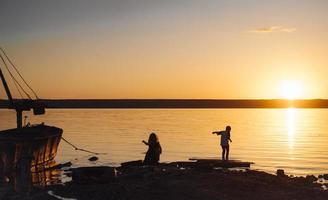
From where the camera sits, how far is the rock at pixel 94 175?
84.3 feet

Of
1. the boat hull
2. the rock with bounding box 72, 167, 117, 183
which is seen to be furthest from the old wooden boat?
the rock with bounding box 72, 167, 117, 183

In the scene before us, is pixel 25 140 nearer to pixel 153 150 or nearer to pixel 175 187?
pixel 153 150

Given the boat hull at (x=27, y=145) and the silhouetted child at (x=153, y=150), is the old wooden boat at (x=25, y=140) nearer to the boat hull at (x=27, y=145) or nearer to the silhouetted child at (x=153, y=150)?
the boat hull at (x=27, y=145)

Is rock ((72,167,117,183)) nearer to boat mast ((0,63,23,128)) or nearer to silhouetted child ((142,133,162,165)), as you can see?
silhouetted child ((142,133,162,165))

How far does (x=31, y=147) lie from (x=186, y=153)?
20.2 metres

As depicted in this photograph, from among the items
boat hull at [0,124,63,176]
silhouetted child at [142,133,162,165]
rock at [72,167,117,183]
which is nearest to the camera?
rock at [72,167,117,183]

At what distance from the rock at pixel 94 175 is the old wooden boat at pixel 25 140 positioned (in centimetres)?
538

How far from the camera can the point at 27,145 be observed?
34.9 m

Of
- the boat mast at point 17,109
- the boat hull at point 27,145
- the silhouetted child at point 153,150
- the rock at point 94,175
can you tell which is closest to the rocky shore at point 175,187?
the rock at point 94,175

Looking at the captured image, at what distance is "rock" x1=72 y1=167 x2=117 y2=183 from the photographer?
84.3ft

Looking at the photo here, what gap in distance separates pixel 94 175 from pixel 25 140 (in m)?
10.1

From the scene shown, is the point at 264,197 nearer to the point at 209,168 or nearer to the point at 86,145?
the point at 209,168

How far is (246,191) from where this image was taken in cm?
2297

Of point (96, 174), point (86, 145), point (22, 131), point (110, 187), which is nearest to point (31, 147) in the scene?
point (22, 131)
